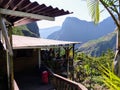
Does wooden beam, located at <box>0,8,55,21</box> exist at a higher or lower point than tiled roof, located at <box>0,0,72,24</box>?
lower

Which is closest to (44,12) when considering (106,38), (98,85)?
(98,85)

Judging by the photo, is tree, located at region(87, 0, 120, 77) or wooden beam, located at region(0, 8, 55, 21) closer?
wooden beam, located at region(0, 8, 55, 21)

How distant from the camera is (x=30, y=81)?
1412cm

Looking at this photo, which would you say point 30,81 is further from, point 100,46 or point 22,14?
point 100,46

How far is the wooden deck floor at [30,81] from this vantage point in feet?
41.4

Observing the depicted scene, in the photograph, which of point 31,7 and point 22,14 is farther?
point 22,14

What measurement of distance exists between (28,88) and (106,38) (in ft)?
411

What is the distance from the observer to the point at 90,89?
65.4 feet

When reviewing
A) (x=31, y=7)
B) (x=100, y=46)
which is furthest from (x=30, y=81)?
(x=100, y=46)

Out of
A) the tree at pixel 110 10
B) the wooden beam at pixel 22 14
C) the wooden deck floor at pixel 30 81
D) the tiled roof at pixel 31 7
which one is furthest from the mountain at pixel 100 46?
the tiled roof at pixel 31 7

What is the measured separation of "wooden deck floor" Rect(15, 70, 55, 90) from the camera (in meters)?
12.6

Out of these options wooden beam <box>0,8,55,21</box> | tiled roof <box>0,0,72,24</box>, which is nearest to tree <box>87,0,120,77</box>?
tiled roof <box>0,0,72,24</box>

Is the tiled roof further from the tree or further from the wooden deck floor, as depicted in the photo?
the wooden deck floor

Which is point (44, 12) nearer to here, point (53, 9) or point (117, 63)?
point (53, 9)
